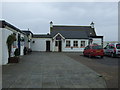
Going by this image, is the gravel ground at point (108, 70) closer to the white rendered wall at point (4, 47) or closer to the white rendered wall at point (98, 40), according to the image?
the white rendered wall at point (4, 47)

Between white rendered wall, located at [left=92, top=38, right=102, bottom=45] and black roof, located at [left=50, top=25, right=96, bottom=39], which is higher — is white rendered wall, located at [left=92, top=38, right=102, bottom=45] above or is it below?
below

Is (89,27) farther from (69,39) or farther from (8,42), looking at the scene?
(8,42)

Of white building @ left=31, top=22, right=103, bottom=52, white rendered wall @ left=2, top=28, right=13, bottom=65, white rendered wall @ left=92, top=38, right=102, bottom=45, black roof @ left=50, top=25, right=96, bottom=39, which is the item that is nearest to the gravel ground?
white rendered wall @ left=2, top=28, right=13, bottom=65

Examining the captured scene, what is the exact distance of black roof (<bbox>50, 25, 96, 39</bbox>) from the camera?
1215 inches

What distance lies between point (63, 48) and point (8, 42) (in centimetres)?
1940

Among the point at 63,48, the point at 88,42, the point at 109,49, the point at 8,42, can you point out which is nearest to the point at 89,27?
A: the point at 88,42

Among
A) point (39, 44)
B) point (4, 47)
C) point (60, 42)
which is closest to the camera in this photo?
point (4, 47)

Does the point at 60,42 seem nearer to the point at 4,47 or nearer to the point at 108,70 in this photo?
the point at 4,47

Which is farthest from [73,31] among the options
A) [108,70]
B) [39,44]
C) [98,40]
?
[108,70]

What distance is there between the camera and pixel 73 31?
33.4 meters

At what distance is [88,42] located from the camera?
30.5 m

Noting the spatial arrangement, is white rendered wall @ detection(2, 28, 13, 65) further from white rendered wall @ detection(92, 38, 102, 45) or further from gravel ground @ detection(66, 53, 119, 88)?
white rendered wall @ detection(92, 38, 102, 45)

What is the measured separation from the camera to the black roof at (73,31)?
30859 millimetres

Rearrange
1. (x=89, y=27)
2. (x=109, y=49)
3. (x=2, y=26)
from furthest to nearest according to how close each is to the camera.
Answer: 1. (x=89, y=27)
2. (x=109, y=49)
3. (x=2, y=26)
